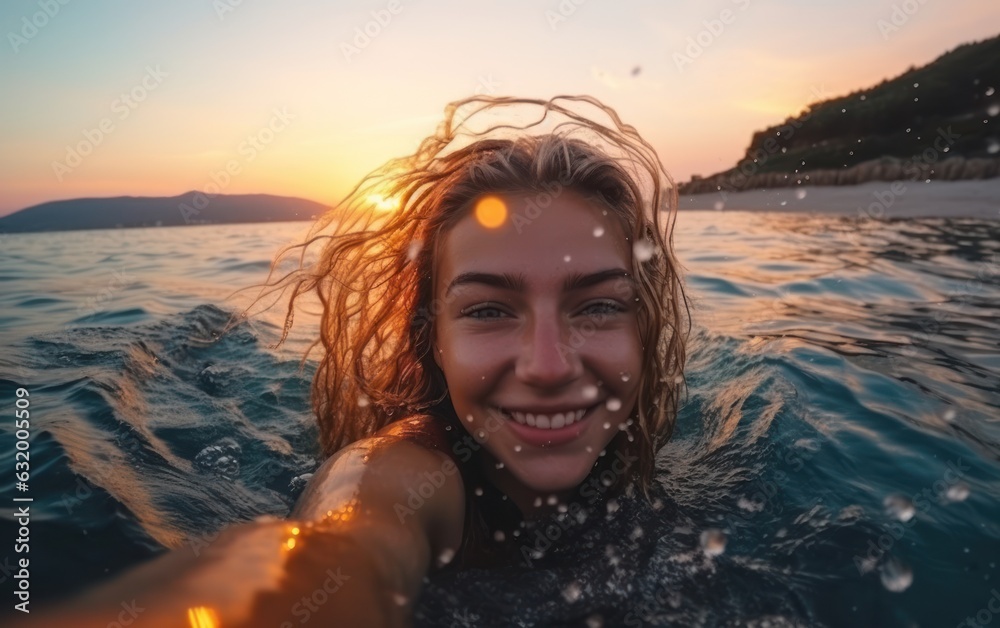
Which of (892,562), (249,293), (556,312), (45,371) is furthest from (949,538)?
(249,293)

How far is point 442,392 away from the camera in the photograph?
2.67 metres

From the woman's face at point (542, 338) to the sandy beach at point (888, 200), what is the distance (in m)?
15.8

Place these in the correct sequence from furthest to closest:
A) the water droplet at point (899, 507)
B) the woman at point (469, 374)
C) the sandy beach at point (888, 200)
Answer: the sandy beach at point (888, 200), the water droplet at point (899, 507), the woman at point (469, 374)

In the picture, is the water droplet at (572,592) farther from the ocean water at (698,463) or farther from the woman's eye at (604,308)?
the woman's eye at (604,308)

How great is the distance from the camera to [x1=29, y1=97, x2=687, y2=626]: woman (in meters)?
1.24

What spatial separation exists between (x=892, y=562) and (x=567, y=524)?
1102 millimetres

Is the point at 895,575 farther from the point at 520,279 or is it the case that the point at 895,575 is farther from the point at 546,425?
the point at 520,279

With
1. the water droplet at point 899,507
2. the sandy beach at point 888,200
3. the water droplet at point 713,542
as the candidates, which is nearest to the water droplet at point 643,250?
the water droplet at point 713,542

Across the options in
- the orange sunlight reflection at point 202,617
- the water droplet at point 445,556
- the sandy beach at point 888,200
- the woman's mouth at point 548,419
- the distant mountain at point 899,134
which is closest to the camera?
the orange sunlight reflection at point 202,617

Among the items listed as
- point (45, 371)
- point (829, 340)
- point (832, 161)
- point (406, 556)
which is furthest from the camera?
point (832, 161)

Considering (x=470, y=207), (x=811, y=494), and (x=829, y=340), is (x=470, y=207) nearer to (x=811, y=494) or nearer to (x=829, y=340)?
(x=811, y=494)

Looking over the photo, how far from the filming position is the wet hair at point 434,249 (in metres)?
2.38

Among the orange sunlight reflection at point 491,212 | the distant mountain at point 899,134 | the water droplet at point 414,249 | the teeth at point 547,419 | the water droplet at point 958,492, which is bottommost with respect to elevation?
the water droplet at point 958,492

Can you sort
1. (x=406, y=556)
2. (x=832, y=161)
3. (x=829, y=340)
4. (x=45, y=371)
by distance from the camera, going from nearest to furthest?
1. (x=406, y=556)
2. (x=45, y=371)
3. (x=829, y=340)
4. (x=832, y=161)
